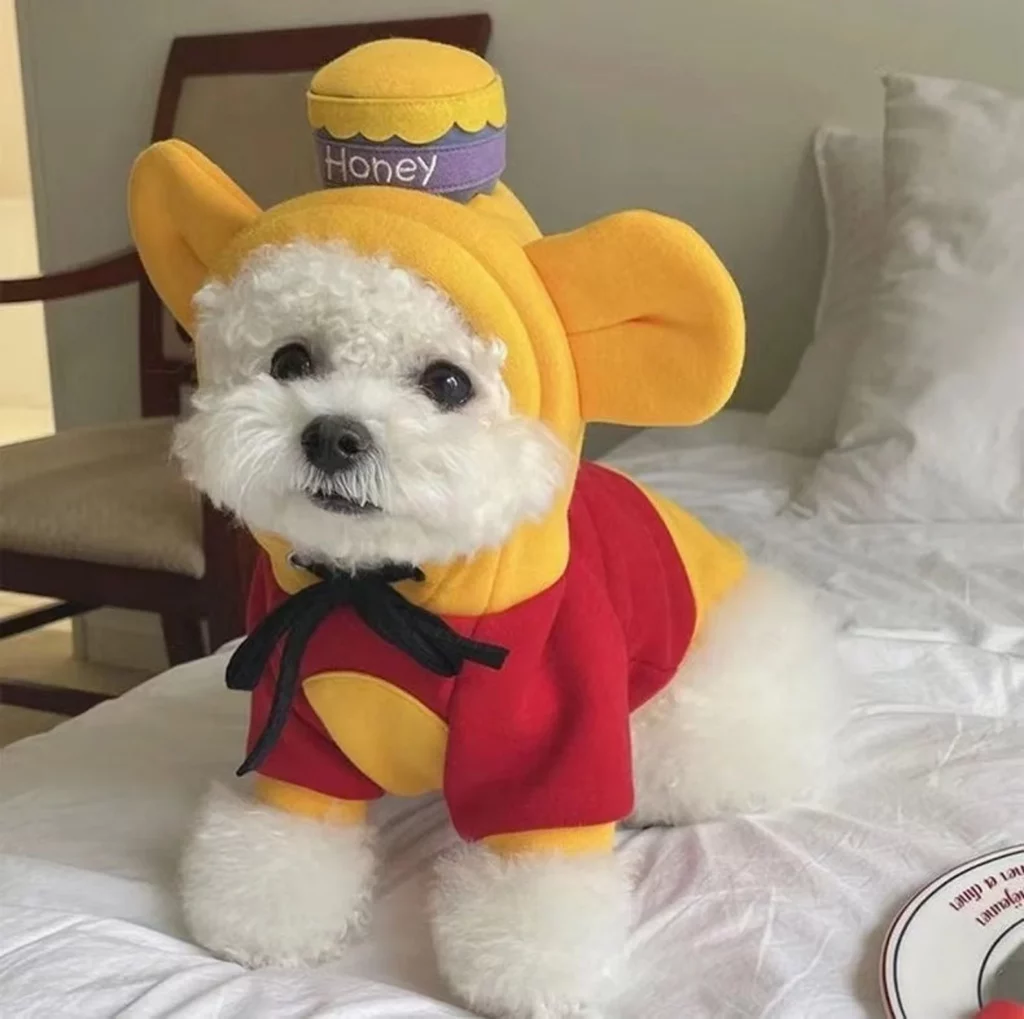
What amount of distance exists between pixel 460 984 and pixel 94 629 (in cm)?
212

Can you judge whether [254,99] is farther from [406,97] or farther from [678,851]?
[678,851]

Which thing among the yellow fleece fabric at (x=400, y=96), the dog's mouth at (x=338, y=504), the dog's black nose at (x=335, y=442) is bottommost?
the dog's mouth at (x=338, y=504)

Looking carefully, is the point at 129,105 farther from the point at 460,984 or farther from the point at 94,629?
the point at 460,984

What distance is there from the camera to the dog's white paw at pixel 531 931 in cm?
76

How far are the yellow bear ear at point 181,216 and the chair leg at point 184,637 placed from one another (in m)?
1.04

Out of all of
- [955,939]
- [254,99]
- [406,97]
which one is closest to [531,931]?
[955,939]

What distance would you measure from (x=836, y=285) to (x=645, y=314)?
3.57ft

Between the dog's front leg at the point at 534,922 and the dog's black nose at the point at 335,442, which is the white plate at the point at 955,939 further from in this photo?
the dog's black nose at the point at 335,442

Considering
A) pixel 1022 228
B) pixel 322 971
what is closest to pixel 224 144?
pixel 1022 228

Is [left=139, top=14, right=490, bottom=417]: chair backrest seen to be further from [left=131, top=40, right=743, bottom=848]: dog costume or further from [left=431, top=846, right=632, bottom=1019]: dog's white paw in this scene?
[left=431, top=846, right=632, bottom=1019]: dog's white paw

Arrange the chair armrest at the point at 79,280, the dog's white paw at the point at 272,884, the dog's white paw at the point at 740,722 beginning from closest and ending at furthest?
the dog's white paw at the point at 272,884, the dog's white paw at the point at 740,722, the chair armrest at the point at 79,280

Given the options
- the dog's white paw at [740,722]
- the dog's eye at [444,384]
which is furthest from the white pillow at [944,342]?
the dog's eye at [444,384]

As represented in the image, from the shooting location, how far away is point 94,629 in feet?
8.95

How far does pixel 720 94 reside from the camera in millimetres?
1936
